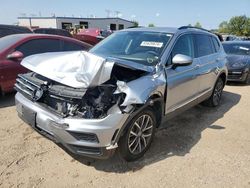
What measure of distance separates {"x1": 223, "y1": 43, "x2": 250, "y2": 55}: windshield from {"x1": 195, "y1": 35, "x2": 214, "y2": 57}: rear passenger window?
206 inches

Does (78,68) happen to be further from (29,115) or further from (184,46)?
(184,46)

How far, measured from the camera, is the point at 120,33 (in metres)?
4.91

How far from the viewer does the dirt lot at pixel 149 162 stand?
10.6 feet

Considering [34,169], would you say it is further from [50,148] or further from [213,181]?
[213,181]

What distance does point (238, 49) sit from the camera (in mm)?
10352

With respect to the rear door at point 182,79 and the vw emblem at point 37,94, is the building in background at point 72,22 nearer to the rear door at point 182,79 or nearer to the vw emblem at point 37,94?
the rear door at point 182,79

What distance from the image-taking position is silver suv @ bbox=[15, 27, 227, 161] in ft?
9.77

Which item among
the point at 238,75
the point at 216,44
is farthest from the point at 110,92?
the point at 238,75

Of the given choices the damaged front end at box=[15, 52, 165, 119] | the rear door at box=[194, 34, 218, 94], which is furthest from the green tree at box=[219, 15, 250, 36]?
the damaged front end at box=[15, 52, 165, 119]

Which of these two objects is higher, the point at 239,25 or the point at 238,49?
the point at 238,49

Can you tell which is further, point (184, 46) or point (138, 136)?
point (184, 46)

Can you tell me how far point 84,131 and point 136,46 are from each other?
1.93 meters

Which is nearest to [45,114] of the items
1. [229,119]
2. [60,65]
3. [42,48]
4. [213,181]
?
[60,65]

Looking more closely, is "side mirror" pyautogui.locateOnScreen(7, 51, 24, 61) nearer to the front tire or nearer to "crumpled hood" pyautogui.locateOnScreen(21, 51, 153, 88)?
"crumpled hood" pyautogui.locateOnScreen(21, 51, 153, 88)
